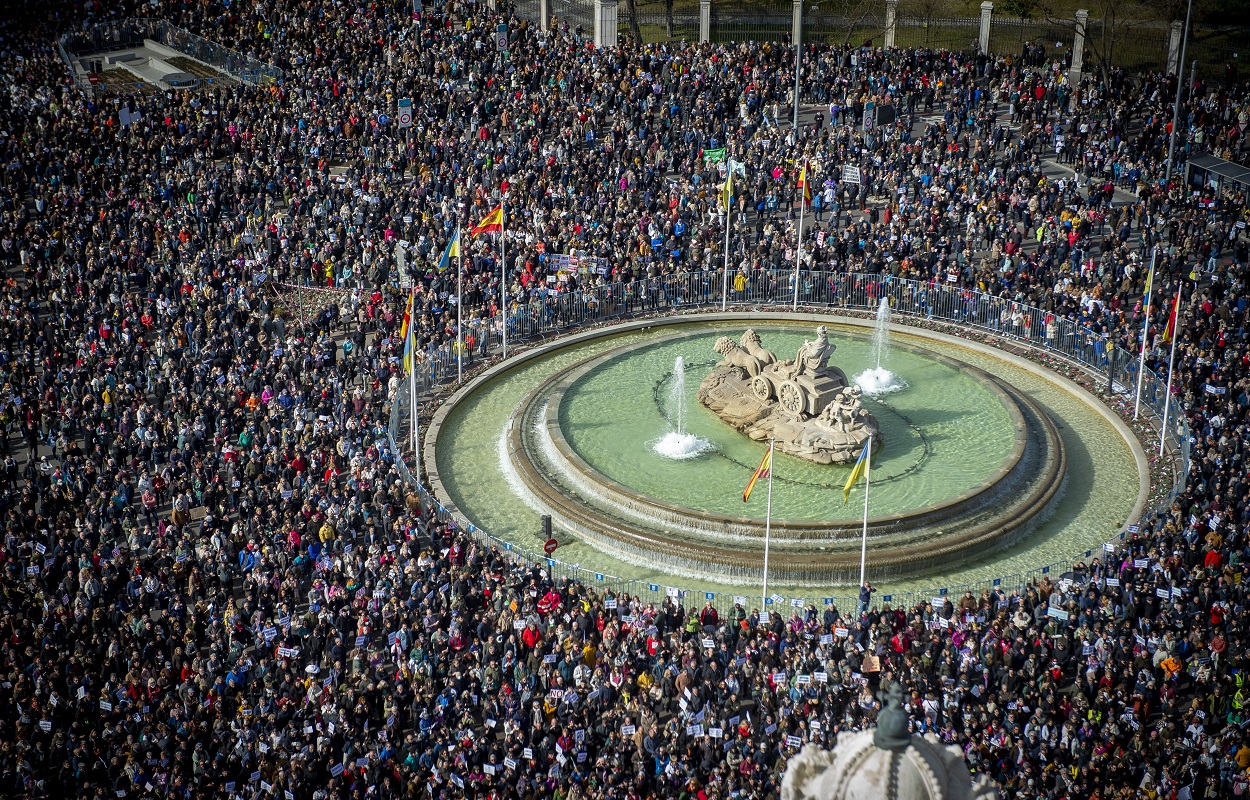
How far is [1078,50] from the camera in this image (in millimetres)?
59219

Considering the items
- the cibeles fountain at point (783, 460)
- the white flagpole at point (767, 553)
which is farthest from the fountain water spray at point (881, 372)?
the white flagpole at point (767, 553)

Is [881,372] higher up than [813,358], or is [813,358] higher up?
[813,358]

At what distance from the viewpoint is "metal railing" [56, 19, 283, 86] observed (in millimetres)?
65000

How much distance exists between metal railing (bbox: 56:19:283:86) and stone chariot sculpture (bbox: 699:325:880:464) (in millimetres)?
35983

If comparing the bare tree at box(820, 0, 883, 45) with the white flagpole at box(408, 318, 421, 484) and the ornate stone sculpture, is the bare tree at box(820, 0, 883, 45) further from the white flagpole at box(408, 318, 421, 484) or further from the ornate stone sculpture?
the ornate stone sculpture

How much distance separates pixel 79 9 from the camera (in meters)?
72.4

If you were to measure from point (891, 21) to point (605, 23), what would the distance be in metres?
12.8

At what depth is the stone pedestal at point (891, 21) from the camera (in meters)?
62.8

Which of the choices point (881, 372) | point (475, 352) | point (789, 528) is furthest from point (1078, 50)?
point (789, 528)

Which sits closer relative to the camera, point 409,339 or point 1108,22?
point 409,339

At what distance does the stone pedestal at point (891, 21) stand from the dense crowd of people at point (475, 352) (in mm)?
4162

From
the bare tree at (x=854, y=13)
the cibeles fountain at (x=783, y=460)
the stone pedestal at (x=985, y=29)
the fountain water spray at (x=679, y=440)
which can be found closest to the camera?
the cibeles fountain at (x=783, y=460)

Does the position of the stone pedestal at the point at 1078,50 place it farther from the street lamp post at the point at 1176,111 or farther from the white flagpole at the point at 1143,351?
the white flagpole at the point at 1143,351

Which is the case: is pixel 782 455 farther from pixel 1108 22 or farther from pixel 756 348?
pixel 1108 22
